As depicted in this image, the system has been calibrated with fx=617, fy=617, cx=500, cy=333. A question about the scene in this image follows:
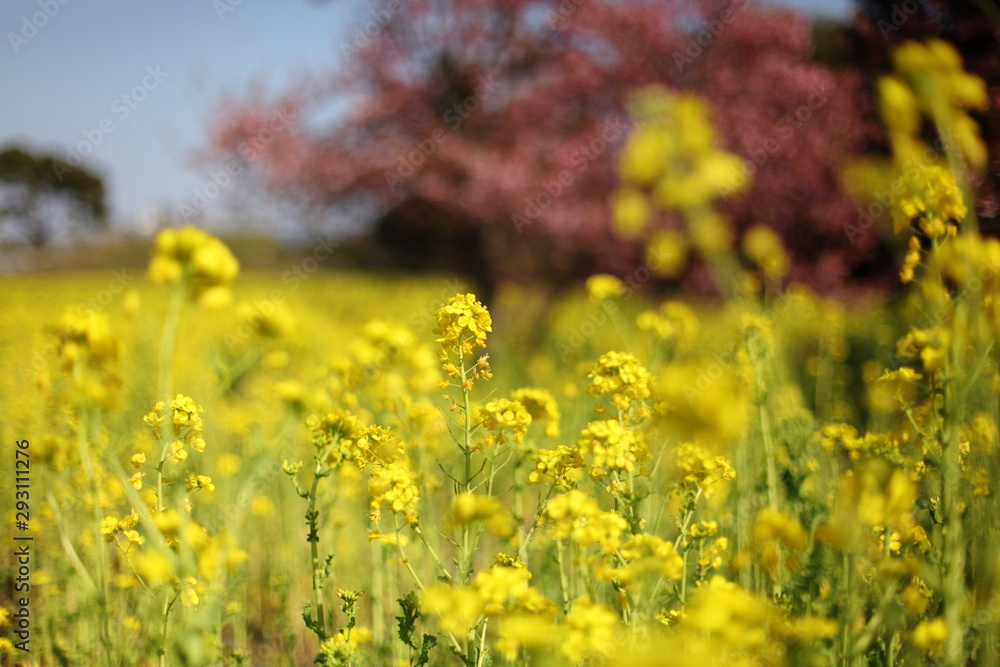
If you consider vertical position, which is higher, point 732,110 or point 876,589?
point 732,110

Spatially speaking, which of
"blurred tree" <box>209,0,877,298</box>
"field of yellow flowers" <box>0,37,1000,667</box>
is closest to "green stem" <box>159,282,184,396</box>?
"field of yellow flowers" <box>0,37,1000,667</box>

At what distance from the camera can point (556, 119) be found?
641cm

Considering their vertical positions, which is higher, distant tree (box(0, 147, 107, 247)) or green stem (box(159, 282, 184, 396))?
distant tree (box(0, 147, 107, 247))

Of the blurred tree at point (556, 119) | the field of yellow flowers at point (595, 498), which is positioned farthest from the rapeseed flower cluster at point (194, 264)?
the blurred tree at point (556, 119)

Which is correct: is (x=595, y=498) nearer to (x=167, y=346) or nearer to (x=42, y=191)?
(x=167, y=346)

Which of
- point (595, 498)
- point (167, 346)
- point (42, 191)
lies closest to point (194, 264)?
point (167, 346)

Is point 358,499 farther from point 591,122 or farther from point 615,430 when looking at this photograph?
point 591,122

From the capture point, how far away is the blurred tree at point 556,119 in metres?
5.82

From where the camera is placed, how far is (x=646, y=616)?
1187 mm

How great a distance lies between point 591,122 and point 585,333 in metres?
2.44

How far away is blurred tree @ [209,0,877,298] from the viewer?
5.82m

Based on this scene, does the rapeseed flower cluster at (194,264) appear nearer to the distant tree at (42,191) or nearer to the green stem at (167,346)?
the green stem at (167,346)

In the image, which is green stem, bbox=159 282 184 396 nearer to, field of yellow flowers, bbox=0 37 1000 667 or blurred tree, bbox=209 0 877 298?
field of yellow flowers, bbox=0 37 1000 667

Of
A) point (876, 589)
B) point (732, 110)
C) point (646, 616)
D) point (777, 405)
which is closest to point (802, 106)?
point (732, 110)
